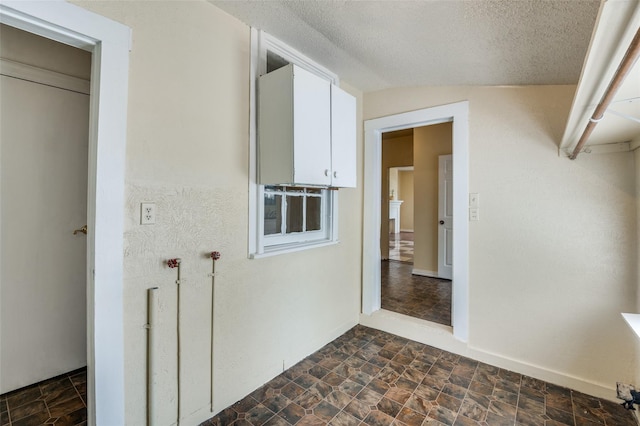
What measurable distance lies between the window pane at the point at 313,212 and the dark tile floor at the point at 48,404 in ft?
6.30

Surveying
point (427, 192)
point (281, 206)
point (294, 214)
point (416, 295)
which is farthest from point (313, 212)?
point (427, 192)

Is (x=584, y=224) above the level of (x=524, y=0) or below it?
below

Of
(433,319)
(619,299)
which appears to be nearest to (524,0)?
(619,299)

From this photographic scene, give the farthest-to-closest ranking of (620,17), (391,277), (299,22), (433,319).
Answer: (391,277) < (433,319) < (299,22) < (620,17)

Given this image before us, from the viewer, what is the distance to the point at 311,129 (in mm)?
1944

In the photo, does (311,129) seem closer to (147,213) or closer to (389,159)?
(147,213)

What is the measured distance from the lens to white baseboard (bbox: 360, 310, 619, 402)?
6.54 feet

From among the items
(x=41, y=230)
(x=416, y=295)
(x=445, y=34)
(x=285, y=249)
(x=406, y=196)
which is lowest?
(x=416, y=295)

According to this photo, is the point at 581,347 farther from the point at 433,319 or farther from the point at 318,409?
the point at 318,409

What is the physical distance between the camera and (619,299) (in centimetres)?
190

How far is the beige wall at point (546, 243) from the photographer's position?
191cm

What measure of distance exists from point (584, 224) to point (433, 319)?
1.53 metres

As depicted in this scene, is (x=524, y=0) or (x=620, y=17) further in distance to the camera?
(x=524, y=0)

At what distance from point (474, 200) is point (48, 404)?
329 cm
